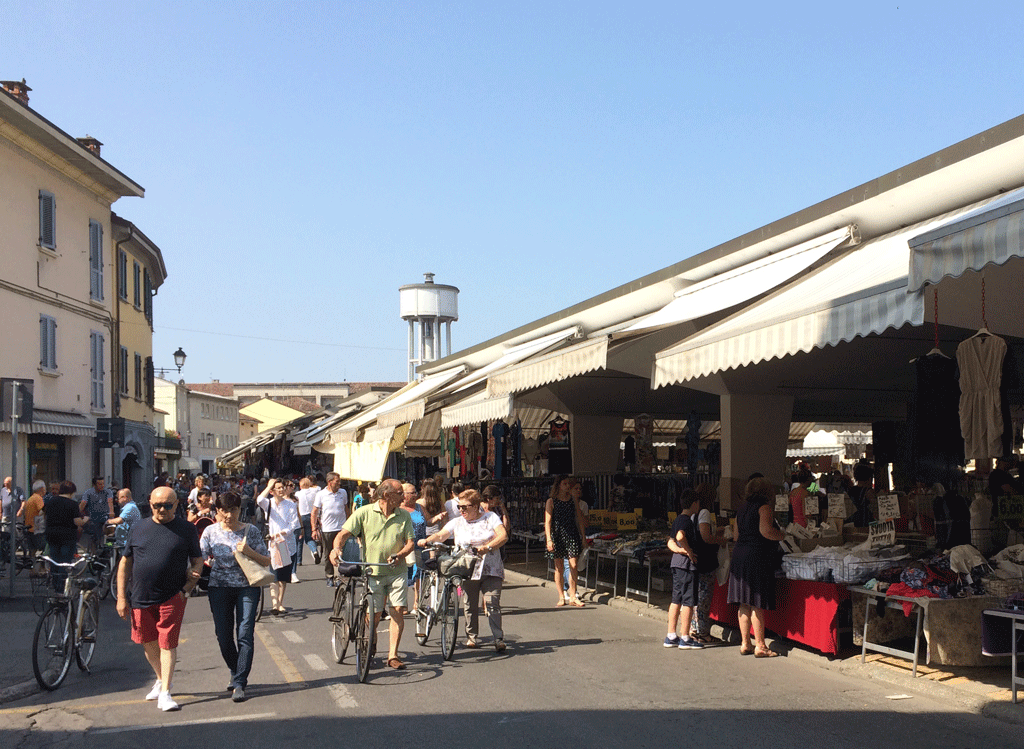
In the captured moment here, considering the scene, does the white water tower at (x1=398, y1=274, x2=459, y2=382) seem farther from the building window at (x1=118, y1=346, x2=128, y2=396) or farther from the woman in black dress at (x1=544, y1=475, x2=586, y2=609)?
the woman in black dress at (x1=544, y1=475, x2=586, y2=609)

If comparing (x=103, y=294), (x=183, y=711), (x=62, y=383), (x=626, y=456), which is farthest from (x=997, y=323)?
(x=103, y=294)

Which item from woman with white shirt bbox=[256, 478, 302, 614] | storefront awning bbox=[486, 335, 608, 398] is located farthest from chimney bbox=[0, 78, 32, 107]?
storefront awning bbox=[486, 335, 608, 398]

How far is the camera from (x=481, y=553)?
9.99m

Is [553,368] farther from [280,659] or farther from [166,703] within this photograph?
[166,703]

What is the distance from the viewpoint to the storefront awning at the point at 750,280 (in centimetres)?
1069

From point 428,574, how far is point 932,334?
622 cm

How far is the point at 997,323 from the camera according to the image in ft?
32.3

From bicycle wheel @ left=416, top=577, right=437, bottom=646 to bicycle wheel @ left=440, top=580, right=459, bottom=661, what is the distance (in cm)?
32

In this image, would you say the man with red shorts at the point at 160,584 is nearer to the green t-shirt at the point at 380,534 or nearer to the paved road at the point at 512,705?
the paved road at the point at 512,705

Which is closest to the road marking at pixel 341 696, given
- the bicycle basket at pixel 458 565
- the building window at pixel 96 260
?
the bicycle basket at pixel 458 565

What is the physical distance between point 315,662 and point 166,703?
6.85 ft

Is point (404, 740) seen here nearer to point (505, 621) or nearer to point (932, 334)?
point (505, 621)

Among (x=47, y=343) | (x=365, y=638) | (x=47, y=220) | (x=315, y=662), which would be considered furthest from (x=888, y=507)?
(x=47, y=220)

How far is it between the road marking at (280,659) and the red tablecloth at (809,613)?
14.5ft
